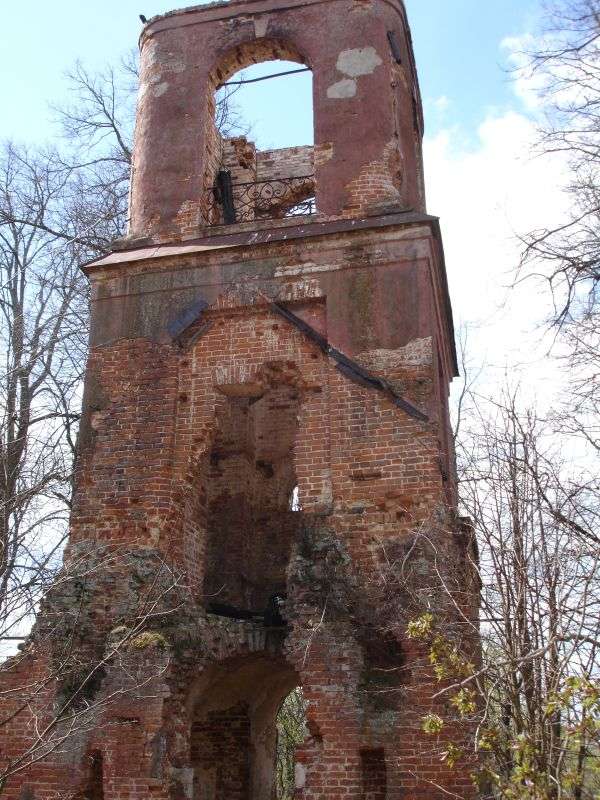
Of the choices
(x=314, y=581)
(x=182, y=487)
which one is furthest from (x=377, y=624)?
(x=182, y=487)

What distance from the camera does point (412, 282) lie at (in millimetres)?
9406

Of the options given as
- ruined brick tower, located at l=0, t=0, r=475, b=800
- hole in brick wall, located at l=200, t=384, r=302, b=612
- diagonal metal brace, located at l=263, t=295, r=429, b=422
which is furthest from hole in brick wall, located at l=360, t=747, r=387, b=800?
diagonal metal brace, located at l=263, t=295, r=429, b=422

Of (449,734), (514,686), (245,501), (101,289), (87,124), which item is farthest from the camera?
(87,124)

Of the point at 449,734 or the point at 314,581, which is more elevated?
the point at 314,581

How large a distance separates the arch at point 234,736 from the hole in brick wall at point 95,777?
81.4 inches

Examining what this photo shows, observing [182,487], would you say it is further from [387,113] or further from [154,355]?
[387,113]

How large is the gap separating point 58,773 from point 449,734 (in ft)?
12.3

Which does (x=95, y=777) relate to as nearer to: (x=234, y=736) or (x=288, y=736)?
(x=234, y=736)

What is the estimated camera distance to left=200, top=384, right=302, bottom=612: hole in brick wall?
36.8 ft

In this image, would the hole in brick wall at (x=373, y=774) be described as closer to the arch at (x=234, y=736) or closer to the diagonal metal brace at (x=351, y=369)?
the arch at (x=234, y=736)

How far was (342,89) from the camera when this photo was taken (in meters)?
10.7

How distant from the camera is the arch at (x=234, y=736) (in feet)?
34.4

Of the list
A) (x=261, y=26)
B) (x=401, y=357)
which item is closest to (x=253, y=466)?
(x=401, y=357)

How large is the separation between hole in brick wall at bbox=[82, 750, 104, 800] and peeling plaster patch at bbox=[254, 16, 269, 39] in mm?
8968
